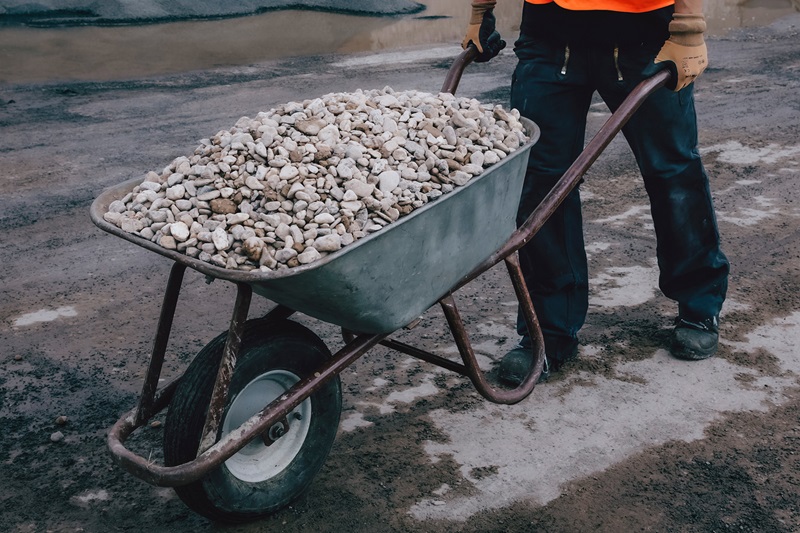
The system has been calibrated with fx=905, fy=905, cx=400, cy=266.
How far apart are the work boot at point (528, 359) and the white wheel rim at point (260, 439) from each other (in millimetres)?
909

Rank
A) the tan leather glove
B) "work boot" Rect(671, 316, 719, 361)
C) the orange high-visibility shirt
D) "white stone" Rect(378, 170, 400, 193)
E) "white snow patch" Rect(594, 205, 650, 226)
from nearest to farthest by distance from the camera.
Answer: "white stone" Rect(378, 170, 400, 193) < the orange high-visibility shirt < the tan leather glove < "work boot" Rect(671, 316, 719, 361) < "white snow patch" Rect(594, 205, 650, 226)

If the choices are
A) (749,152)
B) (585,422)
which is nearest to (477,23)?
(585,422)

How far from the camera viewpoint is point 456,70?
2855 mm

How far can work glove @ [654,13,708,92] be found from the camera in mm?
2467

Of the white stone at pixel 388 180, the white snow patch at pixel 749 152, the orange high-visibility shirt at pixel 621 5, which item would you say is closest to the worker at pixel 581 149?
the orange high-visibility shirt at pixel 621 5

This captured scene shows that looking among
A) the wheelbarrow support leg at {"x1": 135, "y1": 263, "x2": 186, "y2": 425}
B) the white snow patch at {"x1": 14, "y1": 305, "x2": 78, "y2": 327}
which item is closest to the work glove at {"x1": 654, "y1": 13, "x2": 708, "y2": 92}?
the wheelbarrow support leg at {"x1": 135, "y1": 263, "x2": 186, "y2": 425}

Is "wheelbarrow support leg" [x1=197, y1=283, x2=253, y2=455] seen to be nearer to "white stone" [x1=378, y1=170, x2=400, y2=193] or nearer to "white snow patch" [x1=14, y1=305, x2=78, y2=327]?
"white stone" [x1=378, y1=170, x2=400, y2=193]

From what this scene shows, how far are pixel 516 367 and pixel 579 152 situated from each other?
748mm

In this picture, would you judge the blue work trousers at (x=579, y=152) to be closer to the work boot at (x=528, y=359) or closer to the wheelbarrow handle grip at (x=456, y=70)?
the work boot at (x=528, y=359)

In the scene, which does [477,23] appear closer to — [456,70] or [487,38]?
[487,38]

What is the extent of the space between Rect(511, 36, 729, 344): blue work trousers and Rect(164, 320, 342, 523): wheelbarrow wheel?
3.34ft

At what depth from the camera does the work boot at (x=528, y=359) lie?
118 inches

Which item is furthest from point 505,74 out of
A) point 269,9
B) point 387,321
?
point 387,321

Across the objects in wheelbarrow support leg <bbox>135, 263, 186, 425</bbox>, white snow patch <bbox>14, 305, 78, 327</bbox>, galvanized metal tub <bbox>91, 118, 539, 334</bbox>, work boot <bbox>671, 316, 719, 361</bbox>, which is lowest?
white snow patch <bbox>14, 305, 78, 327</bbox>
